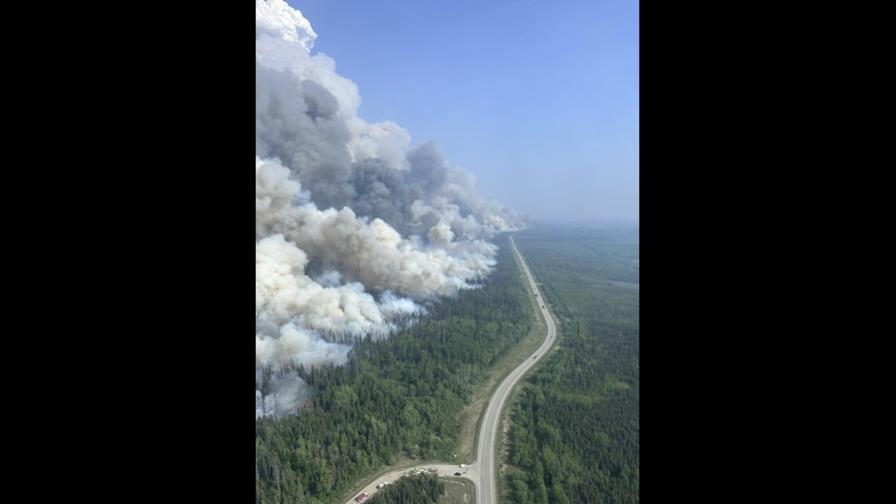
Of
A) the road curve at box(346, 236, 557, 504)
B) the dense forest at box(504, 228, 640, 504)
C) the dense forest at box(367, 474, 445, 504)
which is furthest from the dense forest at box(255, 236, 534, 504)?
the dense forest at box(504, 228, 640, 504)

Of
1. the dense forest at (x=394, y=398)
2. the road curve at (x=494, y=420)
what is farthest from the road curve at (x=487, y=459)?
the dense forest at (x=394, y=398)

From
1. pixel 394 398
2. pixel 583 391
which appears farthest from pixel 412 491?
pixel 583 391

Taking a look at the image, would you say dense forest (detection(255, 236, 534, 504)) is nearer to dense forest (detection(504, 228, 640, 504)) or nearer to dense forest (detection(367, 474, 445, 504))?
dense forest (detection(367, 474, 445, 504))

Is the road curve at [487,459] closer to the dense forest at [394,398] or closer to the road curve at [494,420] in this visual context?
the road curve at [494,420]
